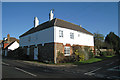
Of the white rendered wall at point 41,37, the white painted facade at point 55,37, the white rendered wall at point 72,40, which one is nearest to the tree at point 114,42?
the white rendered wall at point 72,40

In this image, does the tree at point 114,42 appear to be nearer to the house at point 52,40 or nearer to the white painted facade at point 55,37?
the white painted facade at point 55,37

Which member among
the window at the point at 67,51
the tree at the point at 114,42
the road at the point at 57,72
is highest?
the tree at the point at 114,42

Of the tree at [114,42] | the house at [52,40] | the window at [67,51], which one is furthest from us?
the tree at [114,42]

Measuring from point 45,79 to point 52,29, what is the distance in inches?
472

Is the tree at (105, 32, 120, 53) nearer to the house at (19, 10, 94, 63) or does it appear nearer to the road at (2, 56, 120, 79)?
the house at (19, 10, 94, 63)

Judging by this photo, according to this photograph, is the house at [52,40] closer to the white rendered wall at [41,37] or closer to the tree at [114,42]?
the white rendered wall at [41,37]

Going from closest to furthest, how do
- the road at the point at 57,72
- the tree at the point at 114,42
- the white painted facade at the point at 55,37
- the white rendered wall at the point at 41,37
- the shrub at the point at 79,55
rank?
1. the road at the point at 57,72
2. the white painted facade at the point at 55,37
3. the white rendered wall at the point at 41,37
4. the shrub at the point at 79,55
5. the tree at the point at 114,42

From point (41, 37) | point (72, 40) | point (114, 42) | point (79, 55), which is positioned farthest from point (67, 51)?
point (114, 42)

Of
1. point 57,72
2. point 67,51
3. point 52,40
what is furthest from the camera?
point 67,51

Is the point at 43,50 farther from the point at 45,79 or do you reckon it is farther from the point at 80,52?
the point at 45,79

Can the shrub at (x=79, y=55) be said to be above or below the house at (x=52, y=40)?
below

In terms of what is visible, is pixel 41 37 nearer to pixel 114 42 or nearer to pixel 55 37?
pixel 55 37

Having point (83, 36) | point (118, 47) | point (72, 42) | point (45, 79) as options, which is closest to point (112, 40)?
point (118, 47)

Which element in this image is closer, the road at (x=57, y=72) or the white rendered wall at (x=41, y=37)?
the road at (x=57, y=72)
